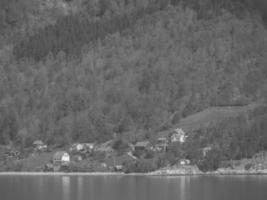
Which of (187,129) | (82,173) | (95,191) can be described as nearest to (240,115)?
(187,129)

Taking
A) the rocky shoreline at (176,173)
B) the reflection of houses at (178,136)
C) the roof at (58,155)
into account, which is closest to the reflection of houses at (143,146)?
the reflection of houses at (178,136)

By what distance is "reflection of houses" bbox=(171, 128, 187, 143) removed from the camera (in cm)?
18043

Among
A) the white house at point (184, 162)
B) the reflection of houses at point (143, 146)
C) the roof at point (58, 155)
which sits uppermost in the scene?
the reflection of houses at point (143, 146)

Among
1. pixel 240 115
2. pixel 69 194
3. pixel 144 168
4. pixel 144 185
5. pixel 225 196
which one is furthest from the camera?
pixel 240 115

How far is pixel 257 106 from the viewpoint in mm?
194250

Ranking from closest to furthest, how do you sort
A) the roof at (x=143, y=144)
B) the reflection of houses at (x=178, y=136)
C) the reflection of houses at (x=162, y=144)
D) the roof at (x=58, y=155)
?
the reflection of houses at (x=162, y=144)
the reflection of houses at (x=178, y=136)
the roof at (x=58, y=155)
the roof at (x=143, y=144)

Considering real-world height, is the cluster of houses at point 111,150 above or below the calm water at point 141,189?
above

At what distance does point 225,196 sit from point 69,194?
24.7 m

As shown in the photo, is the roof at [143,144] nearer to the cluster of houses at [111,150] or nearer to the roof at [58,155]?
the cluster of houses at [111,150]

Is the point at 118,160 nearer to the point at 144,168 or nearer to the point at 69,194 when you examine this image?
the point at 144,168

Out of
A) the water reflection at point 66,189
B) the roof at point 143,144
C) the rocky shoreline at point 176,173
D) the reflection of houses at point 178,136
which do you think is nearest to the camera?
the water reflection at point 66,189

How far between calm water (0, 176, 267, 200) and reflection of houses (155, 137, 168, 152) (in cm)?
2875

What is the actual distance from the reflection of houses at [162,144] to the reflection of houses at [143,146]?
183 centimetres

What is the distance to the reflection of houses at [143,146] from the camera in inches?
7185
